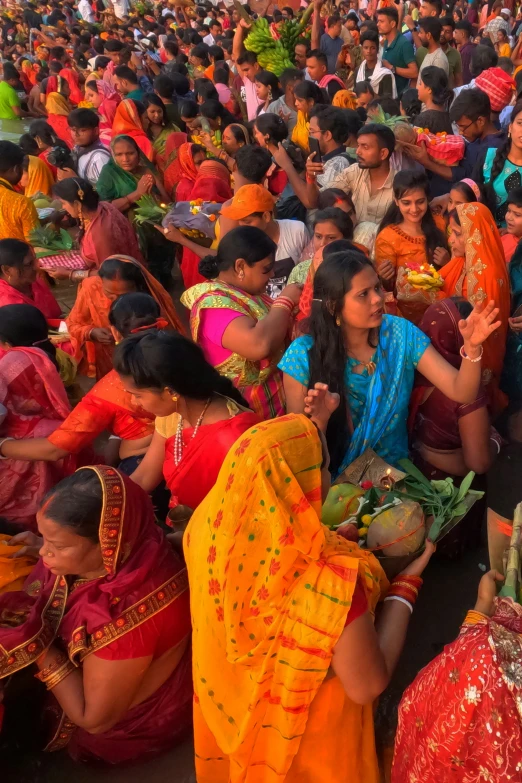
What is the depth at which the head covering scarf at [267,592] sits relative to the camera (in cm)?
138

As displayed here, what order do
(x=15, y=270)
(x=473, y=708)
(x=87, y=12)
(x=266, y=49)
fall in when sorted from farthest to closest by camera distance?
(x=87, y=12)
(x=266, y=49)
(x=15, y=270)
(x=473, y=708)

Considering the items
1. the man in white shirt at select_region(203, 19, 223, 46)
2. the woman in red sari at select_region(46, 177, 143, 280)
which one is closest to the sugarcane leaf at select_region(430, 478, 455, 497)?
the woman in red sari at select_region(46, 177, 143, 280)

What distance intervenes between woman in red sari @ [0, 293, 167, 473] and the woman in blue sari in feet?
2.49

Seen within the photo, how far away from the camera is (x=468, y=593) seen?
2.73m

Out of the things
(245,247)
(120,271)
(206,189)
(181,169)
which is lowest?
(181,169)

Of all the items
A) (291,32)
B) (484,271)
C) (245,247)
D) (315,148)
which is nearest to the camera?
(245,247)

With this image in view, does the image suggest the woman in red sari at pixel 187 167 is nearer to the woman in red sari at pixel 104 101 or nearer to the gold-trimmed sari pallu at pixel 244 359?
the woman in red sari at pixel 104 101

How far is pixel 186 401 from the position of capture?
2164 millimetres

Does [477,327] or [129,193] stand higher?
[477,327]

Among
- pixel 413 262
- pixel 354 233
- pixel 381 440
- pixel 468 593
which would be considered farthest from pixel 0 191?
pixel 468 593

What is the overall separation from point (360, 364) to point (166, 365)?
2.84 ft

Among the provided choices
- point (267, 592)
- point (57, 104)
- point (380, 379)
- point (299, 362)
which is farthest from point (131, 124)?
point (267, 592)

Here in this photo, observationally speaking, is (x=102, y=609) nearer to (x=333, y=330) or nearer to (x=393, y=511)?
(x=393, y=511)

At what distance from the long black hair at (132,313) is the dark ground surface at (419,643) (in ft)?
5.40
